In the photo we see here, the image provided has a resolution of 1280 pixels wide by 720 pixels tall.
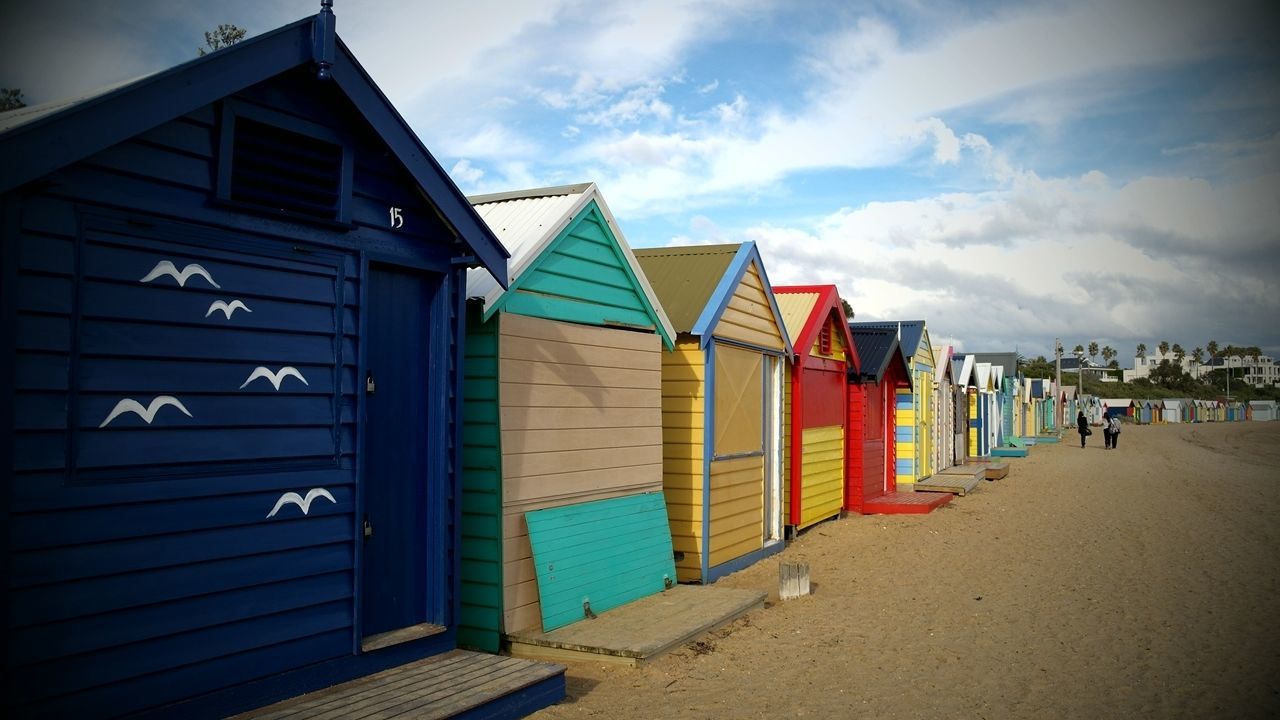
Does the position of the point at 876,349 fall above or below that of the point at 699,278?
below

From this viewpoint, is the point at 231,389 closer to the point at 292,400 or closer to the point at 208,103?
the point at 292,400

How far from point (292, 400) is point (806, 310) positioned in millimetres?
10347

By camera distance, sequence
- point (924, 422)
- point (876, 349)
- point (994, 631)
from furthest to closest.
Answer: point (924, 422)
point (876, 349)
point (994, 631)

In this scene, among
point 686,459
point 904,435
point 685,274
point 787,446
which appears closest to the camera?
point 686,459

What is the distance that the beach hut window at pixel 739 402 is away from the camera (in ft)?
34.9

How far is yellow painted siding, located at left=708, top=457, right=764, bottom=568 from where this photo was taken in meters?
10.5

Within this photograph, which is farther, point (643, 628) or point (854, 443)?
point (854, 443)

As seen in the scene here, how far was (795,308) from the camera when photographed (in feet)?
47.3

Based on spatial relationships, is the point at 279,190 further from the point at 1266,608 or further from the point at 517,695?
the point at 1266,608

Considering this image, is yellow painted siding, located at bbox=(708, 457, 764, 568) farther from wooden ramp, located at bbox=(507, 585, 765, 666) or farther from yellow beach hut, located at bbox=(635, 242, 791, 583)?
wooden ramp, located at bbox=(507, 585, 765, 666)

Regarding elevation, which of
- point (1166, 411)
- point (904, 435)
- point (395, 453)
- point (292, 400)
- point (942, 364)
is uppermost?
point (942, 364)

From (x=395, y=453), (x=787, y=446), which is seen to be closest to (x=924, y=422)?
(x=787, y=446)

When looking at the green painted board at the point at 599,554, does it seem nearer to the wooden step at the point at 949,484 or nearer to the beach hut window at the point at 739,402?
the beach hut window at the point at 739,402

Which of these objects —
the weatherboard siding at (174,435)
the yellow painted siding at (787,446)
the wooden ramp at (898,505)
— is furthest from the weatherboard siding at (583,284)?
the wooden ramp at (898,505)
